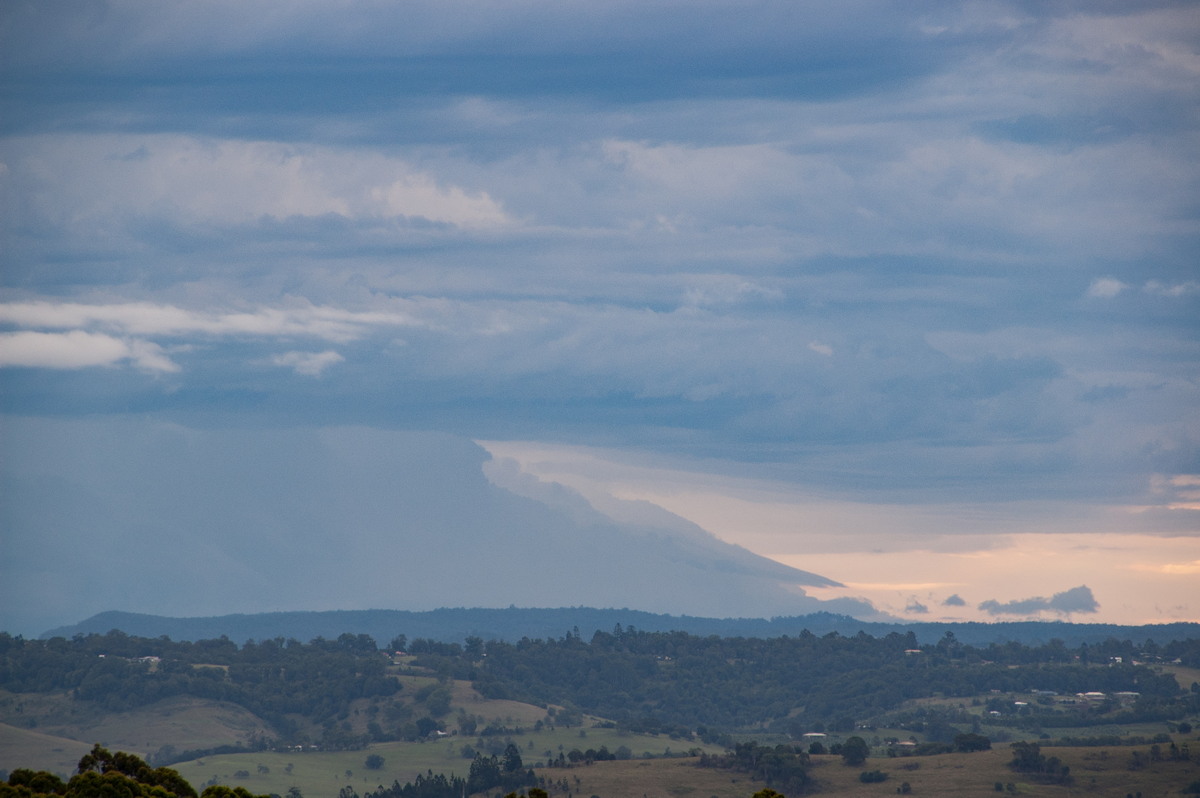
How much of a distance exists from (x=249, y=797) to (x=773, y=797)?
48.1 metres

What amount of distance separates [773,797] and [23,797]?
187 ft

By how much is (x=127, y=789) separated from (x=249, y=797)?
17587 millimetres

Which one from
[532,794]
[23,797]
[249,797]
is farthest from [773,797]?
[23,797]

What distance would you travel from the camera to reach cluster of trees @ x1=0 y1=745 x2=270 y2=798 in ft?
379

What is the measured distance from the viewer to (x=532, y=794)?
110 metres

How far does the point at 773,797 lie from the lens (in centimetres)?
11462

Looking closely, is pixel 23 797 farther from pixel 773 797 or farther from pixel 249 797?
pixel 773 797

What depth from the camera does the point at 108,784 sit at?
116125 mm

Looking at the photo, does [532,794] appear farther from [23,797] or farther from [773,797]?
[23,797]

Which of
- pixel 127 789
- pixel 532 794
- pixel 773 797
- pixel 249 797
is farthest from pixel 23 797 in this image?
pixel 773 797

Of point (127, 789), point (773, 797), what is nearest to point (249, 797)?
point (127, 789)

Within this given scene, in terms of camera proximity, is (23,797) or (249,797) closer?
(23,797)

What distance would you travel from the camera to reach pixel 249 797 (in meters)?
132

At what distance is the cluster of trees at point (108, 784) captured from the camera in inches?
4542
